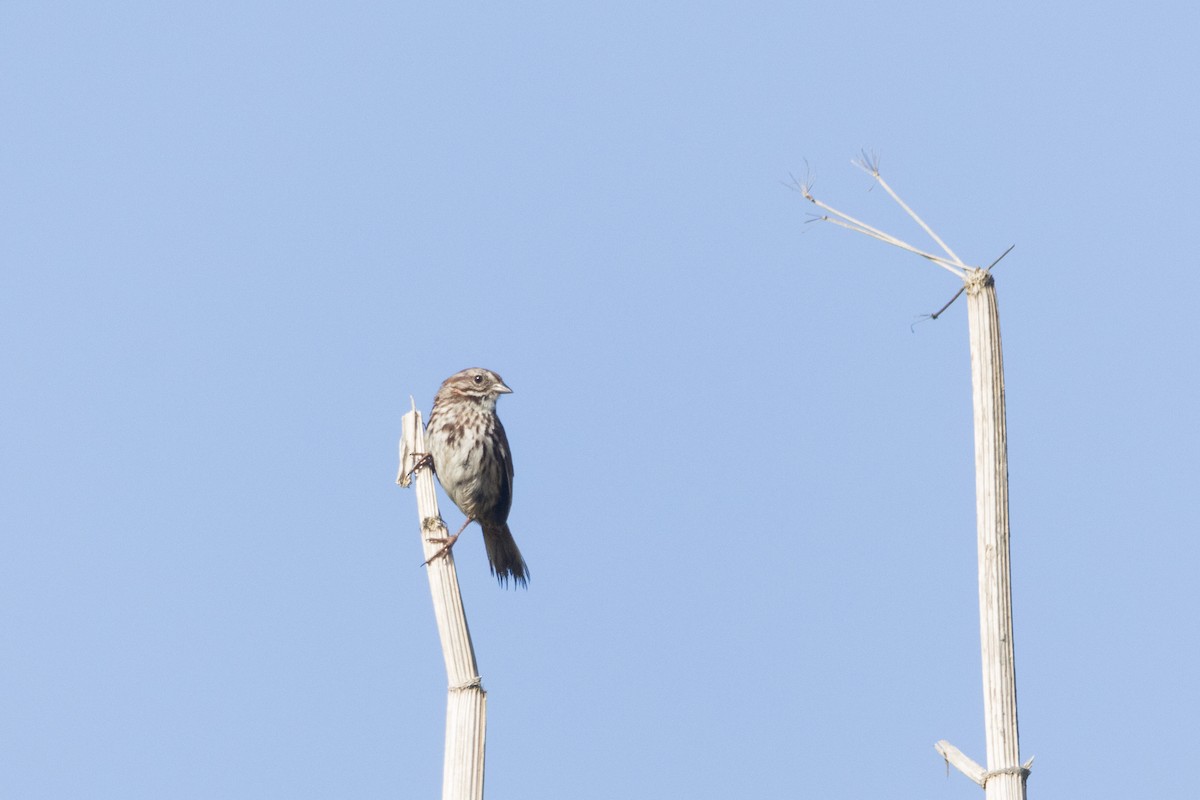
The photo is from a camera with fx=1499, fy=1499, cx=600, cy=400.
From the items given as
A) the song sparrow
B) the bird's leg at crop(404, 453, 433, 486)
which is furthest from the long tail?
the bird's leg at crop(404, 453, 433, 486)

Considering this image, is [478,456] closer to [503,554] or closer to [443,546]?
[503,554]

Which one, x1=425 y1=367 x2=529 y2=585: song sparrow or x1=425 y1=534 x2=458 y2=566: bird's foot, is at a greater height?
x1=425 y1=367 x2=529 y2=585: song sparrow

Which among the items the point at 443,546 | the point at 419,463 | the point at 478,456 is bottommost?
the point at 443,546

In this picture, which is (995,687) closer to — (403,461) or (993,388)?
(993,388)

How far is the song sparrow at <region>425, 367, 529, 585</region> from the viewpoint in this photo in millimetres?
9289

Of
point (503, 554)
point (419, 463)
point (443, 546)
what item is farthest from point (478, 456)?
point (443, 546)

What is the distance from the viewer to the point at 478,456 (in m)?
9.32

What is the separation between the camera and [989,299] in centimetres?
404

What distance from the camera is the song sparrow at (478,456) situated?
30.5 ft

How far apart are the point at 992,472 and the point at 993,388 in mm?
224

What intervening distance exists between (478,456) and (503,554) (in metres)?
0.64

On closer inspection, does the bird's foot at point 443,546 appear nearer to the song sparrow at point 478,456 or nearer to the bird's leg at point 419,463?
the bird's leg at point 419,463

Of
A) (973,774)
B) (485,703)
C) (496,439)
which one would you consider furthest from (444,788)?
(496,439)

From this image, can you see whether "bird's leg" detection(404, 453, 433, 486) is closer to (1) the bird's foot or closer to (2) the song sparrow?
(1) the bird's foot
